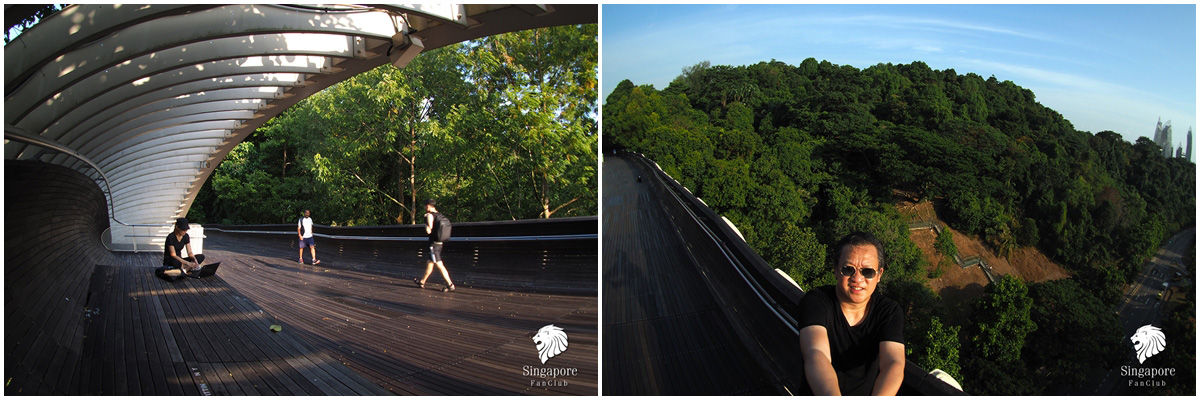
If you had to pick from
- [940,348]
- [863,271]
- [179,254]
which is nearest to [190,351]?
[179,254]

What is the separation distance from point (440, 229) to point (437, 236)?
0.14 ft

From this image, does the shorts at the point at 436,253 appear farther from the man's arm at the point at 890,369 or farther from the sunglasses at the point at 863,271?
the man's arm at the point at 890,369

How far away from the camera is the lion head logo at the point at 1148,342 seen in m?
3.95

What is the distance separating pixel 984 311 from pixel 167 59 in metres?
19.7

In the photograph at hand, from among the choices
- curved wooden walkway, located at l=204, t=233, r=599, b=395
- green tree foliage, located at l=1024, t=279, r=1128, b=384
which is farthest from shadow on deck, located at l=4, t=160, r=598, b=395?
green tree foliage, located at l=1024, t=279, r=1128, b=384

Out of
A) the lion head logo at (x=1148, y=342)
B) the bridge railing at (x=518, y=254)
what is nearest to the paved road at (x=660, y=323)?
the bridge railing at (x=518, y=254)

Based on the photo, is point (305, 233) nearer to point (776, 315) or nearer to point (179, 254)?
point (179, 254)

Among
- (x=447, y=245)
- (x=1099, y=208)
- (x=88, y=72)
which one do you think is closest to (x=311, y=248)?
(x=447, y=245)

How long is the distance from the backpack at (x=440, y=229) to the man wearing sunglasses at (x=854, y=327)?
2360mm

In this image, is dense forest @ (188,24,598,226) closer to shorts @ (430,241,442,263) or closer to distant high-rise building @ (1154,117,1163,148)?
shorts @ (430,241,442,263)

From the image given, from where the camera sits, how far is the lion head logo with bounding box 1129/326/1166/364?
155 inches

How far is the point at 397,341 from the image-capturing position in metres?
3.12

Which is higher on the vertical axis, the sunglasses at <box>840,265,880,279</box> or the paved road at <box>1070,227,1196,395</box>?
the sunglasses at <box>840,265,880,279</box>

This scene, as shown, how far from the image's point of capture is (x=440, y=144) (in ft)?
13.9
